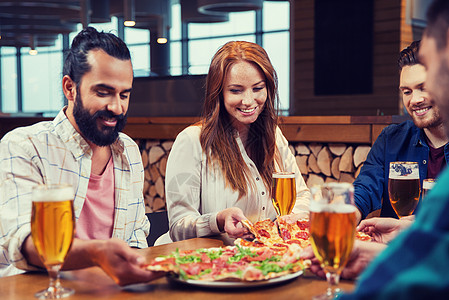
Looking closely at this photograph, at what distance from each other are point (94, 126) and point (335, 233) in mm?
1024

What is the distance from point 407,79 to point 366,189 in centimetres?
53

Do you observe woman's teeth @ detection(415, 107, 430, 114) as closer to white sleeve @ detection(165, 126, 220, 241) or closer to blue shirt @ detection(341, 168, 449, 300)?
white sleeve @ detection(165, 126, 220, 241)

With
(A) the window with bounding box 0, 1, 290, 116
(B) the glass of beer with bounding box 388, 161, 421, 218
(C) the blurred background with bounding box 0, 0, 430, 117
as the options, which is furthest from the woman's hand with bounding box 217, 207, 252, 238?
(A) the window with bounding box 0, 1, 290, 116

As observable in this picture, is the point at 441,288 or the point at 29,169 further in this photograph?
the point at 29,169

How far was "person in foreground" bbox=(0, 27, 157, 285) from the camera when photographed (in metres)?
1.71

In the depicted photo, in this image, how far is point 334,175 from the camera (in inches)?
159

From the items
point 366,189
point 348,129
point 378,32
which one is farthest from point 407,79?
point 378,32

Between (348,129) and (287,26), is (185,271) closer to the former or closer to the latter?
(348,129)

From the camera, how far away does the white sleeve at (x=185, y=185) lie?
2229mm

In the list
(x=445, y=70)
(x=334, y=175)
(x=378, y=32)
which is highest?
(x=378, y=32)

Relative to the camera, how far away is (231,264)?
4.29 feet

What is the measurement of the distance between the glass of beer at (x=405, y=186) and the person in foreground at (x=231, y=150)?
0.59m

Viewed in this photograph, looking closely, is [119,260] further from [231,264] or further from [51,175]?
[51,175]

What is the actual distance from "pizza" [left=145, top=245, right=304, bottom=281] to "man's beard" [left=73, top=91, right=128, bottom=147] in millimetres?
618
